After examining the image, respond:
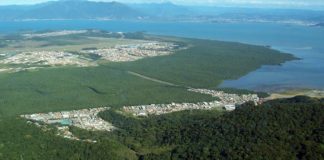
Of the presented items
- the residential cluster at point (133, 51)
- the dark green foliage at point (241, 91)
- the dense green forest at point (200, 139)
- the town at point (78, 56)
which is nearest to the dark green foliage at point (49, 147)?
the dense green forest at point (200, 139)

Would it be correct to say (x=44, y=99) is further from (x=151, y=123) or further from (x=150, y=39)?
(x=150, y=39)

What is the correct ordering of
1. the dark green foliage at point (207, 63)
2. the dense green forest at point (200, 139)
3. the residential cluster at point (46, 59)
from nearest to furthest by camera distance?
1. the dense green forest at point (200, 139)
2. the dark green foliage at point (207, 63)
3. the residential cluster at point (46, 59)

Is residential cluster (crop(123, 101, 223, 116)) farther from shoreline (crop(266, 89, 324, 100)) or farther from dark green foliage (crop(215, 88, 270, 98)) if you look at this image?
shoreline (crop(266, 89, 324, 100))

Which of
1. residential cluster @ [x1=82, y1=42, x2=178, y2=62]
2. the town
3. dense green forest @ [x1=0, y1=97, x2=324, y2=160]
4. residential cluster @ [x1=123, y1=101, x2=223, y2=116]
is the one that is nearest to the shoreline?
residential cluster @ [x1=123, y1=101, x2=223, y2=116]

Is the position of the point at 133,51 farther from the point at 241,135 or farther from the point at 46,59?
the point at 241,135

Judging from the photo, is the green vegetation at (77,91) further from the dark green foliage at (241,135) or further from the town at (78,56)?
the dark green foliage at (241,135)


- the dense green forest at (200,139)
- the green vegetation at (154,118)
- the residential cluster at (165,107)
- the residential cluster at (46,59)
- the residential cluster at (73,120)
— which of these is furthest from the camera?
the residential cluster at (46,59)
